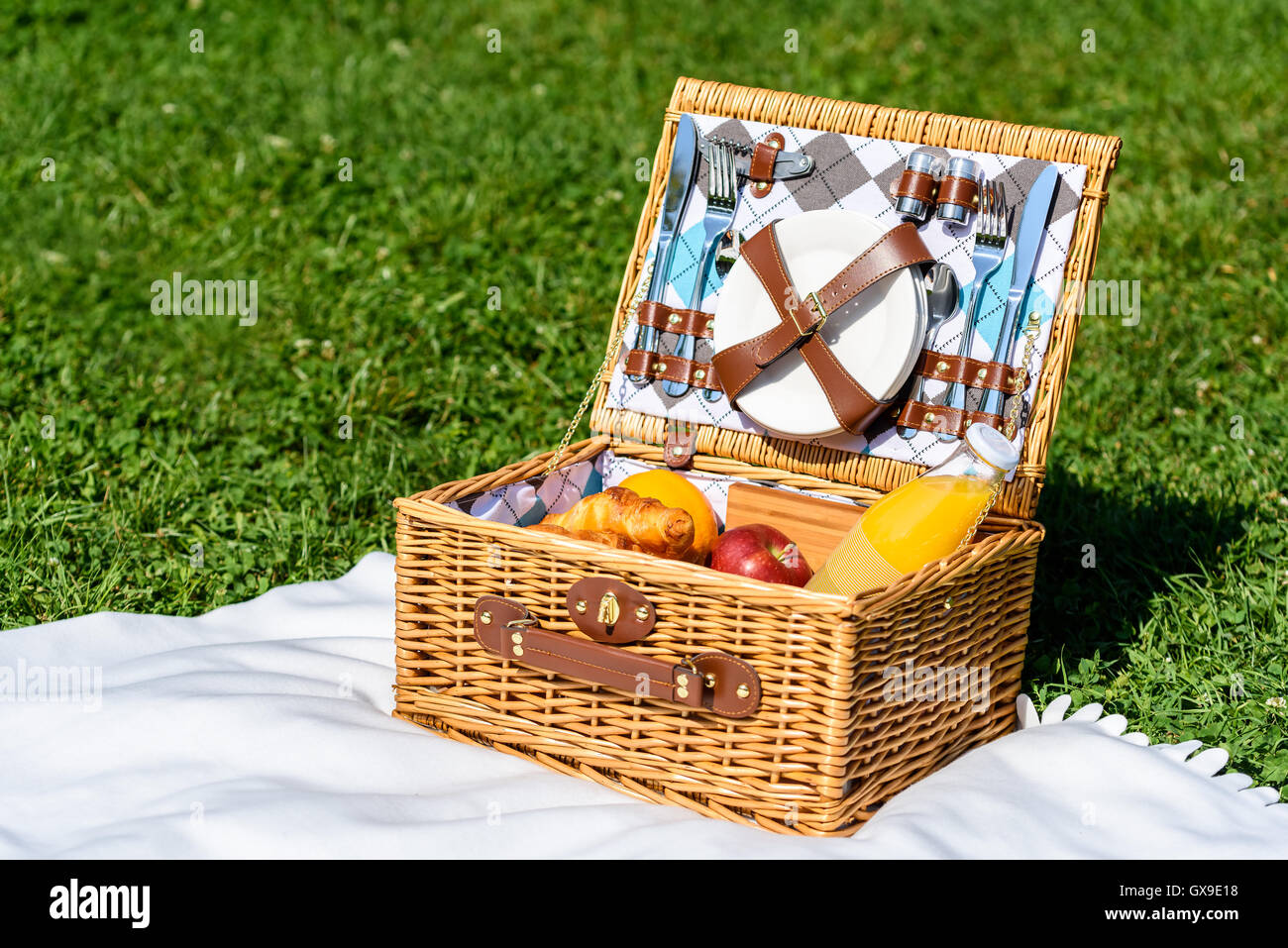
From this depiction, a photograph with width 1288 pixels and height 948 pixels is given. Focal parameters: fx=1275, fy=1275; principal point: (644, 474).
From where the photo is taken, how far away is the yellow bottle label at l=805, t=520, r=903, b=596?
195cm

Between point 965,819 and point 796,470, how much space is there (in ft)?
2.75

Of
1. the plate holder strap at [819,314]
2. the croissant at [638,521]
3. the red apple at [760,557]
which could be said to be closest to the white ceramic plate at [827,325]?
the plate holder strap at [819,314]

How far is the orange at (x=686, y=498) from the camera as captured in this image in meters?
2.28

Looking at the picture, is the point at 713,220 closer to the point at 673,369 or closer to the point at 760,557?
the point at 673,369

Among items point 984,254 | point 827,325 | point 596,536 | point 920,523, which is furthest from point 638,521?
point 984,254

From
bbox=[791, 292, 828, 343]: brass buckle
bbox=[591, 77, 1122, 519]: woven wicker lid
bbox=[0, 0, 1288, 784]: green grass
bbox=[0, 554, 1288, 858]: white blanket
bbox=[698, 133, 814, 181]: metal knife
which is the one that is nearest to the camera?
bbox=[0, 554, 1288, 858]: white blanket

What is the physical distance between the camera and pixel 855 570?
6.52 ft

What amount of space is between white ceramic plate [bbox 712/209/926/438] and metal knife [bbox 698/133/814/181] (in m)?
0.11

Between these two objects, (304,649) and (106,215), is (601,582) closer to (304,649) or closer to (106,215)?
(304,649)

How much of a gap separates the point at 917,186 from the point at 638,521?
2.68 feet

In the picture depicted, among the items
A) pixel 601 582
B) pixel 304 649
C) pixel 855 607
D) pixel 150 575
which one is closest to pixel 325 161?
pixel 150 575

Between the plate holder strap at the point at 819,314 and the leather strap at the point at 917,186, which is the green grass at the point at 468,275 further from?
the leather strap at the point at 917,186

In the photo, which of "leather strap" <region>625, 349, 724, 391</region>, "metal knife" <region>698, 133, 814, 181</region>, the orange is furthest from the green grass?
"metal knife" <region>698, 133, 814, 181</region>

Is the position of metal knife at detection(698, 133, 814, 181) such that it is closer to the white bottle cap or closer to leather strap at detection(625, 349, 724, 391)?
leather strap at detection(625, 349, 724, 391)
